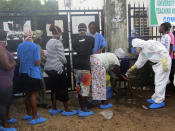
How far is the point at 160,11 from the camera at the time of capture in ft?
20.5

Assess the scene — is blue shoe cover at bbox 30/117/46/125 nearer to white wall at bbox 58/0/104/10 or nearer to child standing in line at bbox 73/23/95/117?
child standing in line at bbox 73/23/95/117

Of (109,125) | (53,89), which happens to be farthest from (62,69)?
(109,125)

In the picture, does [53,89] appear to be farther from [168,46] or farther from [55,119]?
[168,46]

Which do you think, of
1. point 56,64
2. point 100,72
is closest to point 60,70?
point 56,64

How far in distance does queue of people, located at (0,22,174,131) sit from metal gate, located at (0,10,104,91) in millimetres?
1099

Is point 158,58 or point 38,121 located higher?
point 158,58

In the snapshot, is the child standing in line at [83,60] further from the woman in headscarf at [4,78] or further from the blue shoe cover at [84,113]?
the woman in headscarf at [4,78]

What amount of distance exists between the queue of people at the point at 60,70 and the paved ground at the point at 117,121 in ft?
0.51

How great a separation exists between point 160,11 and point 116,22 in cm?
133

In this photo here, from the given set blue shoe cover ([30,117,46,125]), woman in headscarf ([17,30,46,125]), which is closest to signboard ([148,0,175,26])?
woman in headscarf ([17,30,46,125])

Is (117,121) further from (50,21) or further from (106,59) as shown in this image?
(50,21)

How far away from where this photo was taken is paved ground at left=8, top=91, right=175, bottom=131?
3.93 meters

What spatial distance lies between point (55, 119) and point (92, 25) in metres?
2.46

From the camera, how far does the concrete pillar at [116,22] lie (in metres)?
6.05
